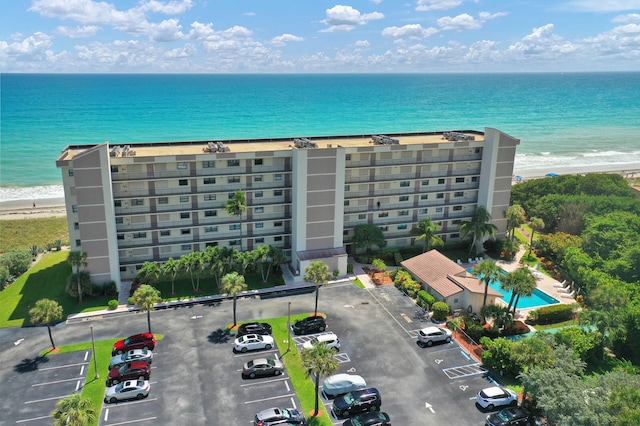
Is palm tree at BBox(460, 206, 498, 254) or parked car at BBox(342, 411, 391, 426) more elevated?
palm tree at BBox(460, 206, 498, 254)

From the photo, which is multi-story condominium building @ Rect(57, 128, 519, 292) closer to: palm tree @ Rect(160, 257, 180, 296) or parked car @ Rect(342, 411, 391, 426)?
palm tree @ Rect(160, 257, 180, 296)

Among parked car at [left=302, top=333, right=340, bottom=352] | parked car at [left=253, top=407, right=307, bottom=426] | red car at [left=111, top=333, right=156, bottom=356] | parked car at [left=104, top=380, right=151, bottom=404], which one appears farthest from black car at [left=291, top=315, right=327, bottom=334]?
parked car at [left=104, top=380, right=151, bottom=404]

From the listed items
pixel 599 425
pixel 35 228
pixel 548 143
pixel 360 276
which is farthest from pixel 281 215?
pixel 548 143

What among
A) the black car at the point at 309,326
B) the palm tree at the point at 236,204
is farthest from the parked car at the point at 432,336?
the palm tree at the point at 236,204

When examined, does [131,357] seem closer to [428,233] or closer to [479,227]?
[428,233]

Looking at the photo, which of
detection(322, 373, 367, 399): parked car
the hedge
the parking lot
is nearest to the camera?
the parking lot

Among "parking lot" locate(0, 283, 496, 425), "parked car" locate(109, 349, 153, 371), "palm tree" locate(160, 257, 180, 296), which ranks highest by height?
"palm tree" locate(160, 257, 180, 296)
